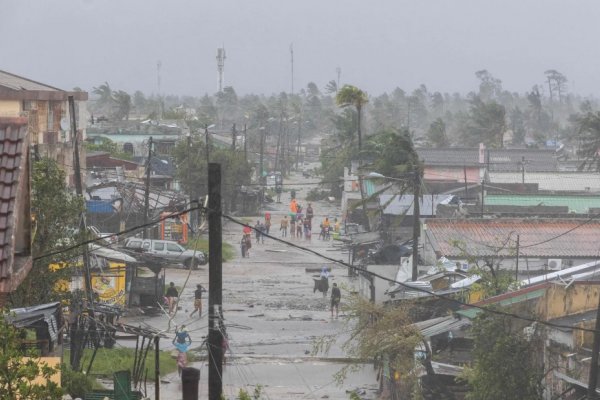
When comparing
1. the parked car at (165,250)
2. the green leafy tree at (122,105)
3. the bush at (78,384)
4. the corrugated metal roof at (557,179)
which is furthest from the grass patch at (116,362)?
the green leafy tree at (122,105)

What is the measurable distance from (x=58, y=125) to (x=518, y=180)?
27.0 m

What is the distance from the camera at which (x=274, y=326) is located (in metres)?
31.1

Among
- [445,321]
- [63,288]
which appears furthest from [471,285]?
[63,288]

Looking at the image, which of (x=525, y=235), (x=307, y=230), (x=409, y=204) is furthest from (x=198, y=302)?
(x=307, y=230)

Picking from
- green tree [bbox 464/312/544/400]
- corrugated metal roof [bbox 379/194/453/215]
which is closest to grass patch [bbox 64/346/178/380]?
green tree [bbox 464/312/544/400]

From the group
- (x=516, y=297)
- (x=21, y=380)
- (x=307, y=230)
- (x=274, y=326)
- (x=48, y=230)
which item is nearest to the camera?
(x=21, y=380)

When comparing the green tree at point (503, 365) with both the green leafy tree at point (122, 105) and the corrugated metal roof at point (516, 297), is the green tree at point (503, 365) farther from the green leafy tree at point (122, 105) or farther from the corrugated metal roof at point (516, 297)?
the green leafy tree at point (122, 105)

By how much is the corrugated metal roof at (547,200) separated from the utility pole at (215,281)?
34302 millimetres

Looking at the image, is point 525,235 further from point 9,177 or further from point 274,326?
point 9,177

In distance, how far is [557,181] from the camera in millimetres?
60250

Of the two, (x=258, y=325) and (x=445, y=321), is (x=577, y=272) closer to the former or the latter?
(x=445, y=321)

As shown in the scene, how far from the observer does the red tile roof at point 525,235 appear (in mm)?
32781

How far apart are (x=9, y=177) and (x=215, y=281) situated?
5.50m

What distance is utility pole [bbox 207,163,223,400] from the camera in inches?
533
